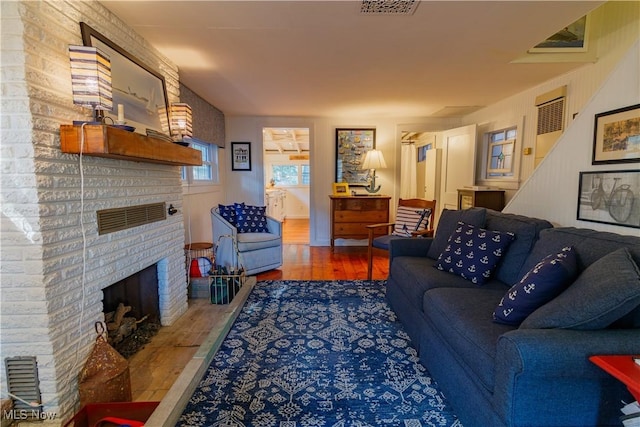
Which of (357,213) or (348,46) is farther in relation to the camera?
(357,213)

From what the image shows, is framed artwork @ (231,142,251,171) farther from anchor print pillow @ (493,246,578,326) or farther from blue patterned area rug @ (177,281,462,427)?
anchor print pillow @ (493,246,578,326)

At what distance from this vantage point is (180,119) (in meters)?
2.50

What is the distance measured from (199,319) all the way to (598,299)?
2.56 metres

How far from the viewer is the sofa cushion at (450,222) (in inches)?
95.3

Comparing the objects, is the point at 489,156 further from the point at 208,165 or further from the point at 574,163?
the point at 208,165

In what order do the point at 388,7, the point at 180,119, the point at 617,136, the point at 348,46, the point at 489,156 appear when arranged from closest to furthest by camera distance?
the point at 617,136 < the point at 388,7 < the point at 348,46 < the point at 180,119 < the point at 489,156

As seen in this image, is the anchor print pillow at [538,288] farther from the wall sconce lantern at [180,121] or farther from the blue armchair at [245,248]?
the blue armchair at [245,248]

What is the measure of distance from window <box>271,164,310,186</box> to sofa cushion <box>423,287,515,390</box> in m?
7.59

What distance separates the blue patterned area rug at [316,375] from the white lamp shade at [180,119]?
160 centimetres

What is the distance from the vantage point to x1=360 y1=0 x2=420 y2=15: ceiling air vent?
A: 1.78m

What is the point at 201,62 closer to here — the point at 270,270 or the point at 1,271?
the point at 1,271

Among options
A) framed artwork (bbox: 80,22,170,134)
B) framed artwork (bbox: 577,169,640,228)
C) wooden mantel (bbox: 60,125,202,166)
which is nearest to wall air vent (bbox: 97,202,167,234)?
wooden mantel (bbox: 60,125,202,166)

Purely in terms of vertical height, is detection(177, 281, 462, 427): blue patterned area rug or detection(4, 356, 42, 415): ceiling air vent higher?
detection(4, 356, 42, 415): ceiling air vent

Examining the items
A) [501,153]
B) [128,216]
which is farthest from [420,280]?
[501,153]
